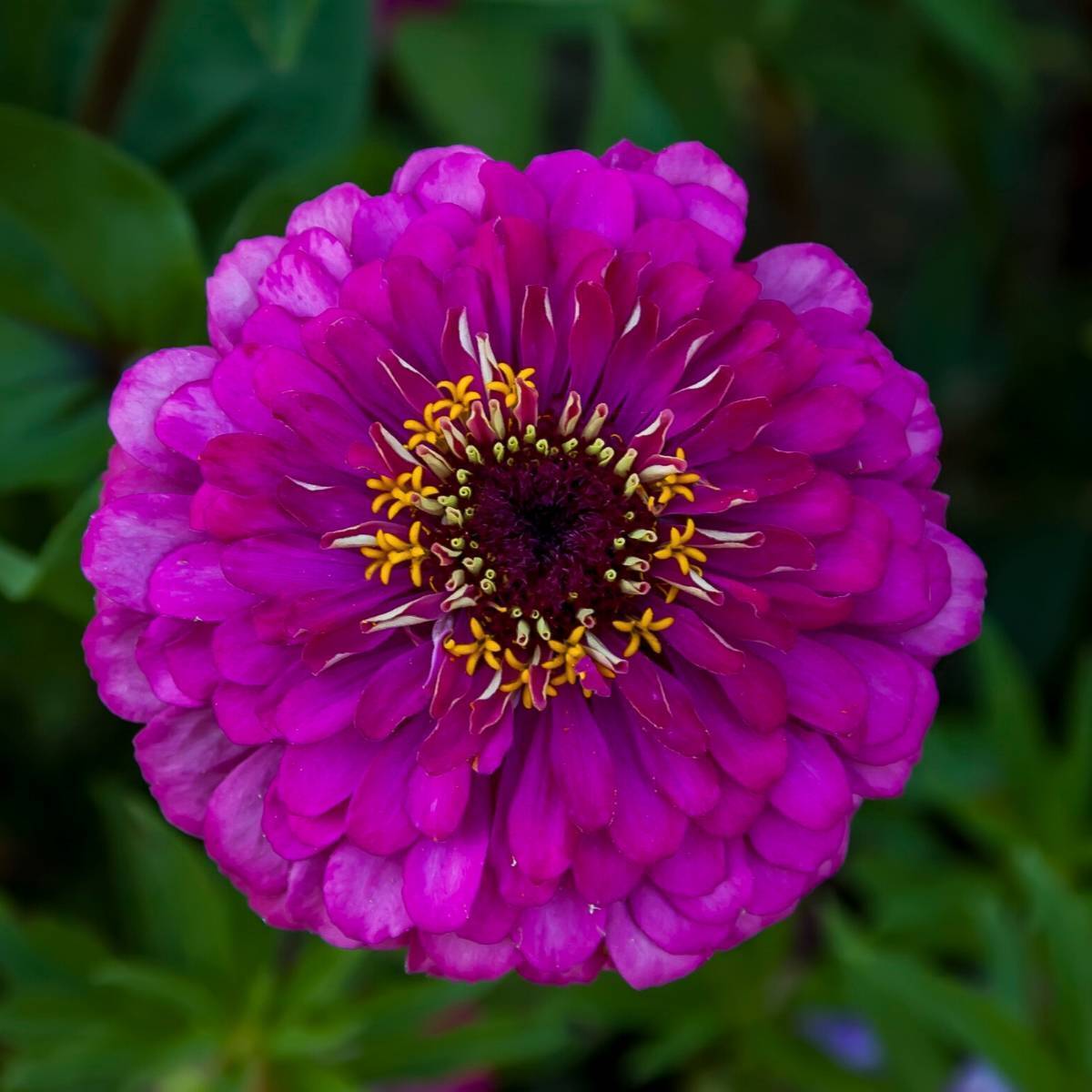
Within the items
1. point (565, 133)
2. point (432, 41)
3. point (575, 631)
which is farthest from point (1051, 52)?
point (575, 631)

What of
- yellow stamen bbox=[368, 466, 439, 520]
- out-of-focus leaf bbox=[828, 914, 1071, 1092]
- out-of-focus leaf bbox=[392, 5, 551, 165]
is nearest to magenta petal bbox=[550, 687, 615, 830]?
yellow stamen bbox=[368, 466, 439, 520]

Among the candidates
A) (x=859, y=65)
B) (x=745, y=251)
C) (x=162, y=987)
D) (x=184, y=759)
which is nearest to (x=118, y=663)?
(x=184, y=759)

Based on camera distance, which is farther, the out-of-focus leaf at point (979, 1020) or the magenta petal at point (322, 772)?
the out-of-focus leaf at point (979, 1020)

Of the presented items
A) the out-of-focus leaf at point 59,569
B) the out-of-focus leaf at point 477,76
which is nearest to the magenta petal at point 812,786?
the out-of-focus leaf at point 59,569

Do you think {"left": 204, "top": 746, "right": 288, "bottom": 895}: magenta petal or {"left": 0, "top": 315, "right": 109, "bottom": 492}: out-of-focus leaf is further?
{"left": 0, "top": 315, "right": 109, "bottom": 492}: out-of-focus leaf

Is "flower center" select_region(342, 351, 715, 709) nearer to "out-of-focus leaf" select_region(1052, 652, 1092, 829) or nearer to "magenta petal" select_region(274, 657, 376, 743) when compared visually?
"magenta petal" select_region(274, 657, 376, 743)

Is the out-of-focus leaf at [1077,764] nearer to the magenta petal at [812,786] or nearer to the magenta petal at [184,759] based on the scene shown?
the magenta petal at [812,786]

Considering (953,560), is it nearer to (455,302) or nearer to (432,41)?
(455,302)
